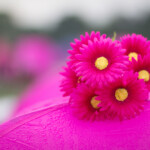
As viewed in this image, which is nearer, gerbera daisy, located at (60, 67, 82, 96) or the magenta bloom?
gerbera daisy, located at (60, 67, 82, 96)

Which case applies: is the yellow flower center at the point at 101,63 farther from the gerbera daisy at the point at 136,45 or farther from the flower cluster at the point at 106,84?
the gerbera daisy at the point at 136,45

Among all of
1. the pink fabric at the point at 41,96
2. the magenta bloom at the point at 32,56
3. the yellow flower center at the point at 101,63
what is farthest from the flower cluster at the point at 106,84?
the magenta bloom at the point at 32,56

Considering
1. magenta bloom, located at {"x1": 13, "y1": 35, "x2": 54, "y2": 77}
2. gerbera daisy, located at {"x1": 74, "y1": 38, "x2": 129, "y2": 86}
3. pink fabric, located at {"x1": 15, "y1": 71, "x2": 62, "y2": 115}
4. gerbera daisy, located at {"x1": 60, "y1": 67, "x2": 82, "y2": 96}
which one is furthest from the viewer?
magenta bloom, located at {"x1": 13, "y1": 35, "x2": 54, "y2": 77}

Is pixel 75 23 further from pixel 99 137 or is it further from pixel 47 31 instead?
pixel 99 137

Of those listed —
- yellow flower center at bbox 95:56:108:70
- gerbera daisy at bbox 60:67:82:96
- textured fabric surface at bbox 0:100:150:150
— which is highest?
yellow flower center at bbox 95:56:108:70

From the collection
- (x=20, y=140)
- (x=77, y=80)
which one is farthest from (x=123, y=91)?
(x=20, y=140)

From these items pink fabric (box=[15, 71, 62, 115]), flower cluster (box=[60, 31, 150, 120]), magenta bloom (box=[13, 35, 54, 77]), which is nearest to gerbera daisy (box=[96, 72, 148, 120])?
flower cluster (box=[60, 31, 150, 120])

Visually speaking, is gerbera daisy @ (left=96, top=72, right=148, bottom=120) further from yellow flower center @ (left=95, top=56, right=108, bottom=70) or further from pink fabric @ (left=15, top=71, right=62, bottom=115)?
pink fabric @ (left=15, top=71, right=62, bottom=115)
